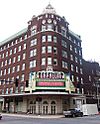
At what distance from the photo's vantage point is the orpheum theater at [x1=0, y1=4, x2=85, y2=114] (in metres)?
50.6

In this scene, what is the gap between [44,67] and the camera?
53438 millimetres

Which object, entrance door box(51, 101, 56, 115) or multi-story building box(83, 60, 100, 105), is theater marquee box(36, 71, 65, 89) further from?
multi-story building box(83, 60, 100, 105)

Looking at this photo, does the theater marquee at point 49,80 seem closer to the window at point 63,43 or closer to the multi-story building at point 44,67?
the multi-story building at point 44,67

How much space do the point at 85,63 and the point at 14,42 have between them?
25.8 metres

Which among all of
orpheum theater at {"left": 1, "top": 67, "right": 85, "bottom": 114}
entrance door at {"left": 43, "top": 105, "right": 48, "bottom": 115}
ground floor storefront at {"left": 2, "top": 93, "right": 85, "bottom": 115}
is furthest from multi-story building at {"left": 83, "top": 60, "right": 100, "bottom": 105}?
entrance door at {"left": 43, "top": 105, "right": 48, "bottom": 115}

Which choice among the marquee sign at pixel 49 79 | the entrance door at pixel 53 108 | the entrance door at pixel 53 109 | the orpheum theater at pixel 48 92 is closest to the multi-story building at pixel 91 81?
the orpheum theater at pixel 48 92

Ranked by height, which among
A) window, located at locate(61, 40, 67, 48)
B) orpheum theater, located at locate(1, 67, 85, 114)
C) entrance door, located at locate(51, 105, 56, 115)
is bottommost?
entrance door, located at locate(51, 105, 56, 115)

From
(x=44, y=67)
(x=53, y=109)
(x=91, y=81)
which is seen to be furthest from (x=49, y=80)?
(x=91, y=81)

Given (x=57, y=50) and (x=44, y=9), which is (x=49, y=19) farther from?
(x=57, y=50)

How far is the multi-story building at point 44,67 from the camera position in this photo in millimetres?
50562

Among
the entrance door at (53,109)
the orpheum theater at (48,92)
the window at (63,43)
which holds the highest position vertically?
the window at (63,43)

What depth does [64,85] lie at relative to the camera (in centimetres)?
5047

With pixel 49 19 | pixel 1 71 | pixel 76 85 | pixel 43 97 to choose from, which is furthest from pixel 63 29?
pixel 1 71

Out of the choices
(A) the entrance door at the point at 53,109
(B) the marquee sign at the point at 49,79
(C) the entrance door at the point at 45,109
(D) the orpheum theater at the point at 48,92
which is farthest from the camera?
(A) the entrance door at the point at 53,109
